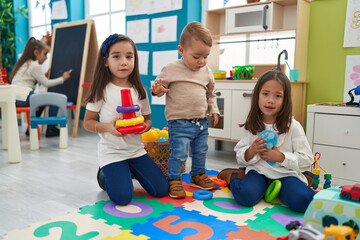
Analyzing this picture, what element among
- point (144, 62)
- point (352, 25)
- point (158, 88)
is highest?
point (352, 25)

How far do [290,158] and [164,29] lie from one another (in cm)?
230

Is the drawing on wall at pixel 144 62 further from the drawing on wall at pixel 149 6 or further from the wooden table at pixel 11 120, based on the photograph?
the wooden table at pixel 11 120

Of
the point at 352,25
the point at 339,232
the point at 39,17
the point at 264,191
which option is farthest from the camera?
the point at 39,17

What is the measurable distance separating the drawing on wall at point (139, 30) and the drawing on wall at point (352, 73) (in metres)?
2.13

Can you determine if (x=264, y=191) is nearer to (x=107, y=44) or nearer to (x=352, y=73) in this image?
(x=107, y=44)

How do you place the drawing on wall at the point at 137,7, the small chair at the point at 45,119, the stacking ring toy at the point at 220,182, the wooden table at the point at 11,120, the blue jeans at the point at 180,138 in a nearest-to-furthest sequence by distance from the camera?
1. the blue jeans at the point at 180,138
2. the stacking ring toy at the point at 220,182
3. the wooden table at the point at 11,120
4. the small chair at the point at 45,119
5. the drawing on wall at the point at 137,7

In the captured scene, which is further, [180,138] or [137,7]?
[137,7]

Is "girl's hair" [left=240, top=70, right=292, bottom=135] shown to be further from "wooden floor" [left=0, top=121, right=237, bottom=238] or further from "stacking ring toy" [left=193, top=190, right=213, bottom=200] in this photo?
"wooden floor" [left=0, top=121, right=237, bottom=238]

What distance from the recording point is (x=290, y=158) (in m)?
1.67

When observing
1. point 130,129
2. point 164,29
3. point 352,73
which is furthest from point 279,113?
point 164,29

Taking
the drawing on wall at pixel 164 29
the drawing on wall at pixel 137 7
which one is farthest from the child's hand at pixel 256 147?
the drawing on wall at pixel 137 7

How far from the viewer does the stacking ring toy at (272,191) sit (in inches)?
65.5

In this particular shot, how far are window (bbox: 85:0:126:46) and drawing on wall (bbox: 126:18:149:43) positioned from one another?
564 millimetres

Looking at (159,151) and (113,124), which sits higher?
(113,124)
